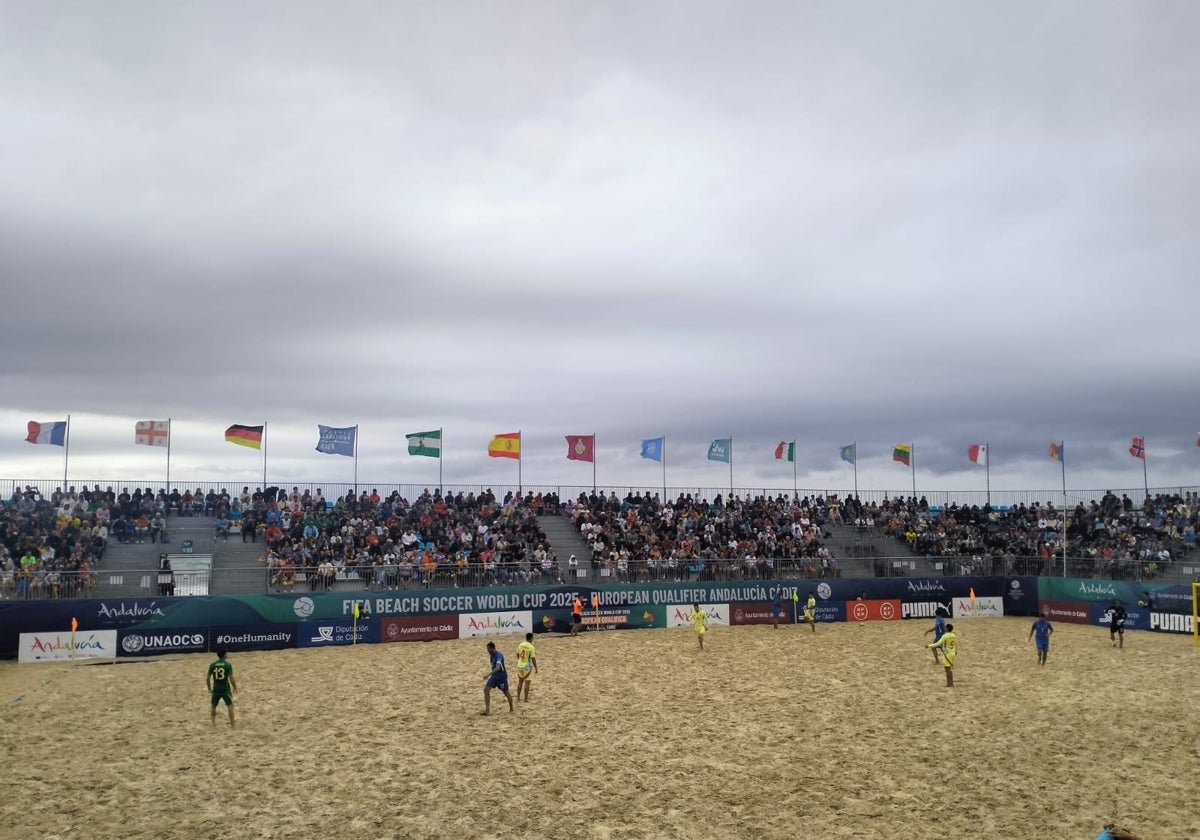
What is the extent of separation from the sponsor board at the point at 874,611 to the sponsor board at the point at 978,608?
3305mm

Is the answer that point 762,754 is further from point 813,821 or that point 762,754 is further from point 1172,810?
point 1172,810

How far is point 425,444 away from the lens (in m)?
45.8

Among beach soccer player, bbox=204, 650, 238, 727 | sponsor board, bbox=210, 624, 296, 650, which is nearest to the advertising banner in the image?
sponsor board, bbox=210, 624, 296, 650

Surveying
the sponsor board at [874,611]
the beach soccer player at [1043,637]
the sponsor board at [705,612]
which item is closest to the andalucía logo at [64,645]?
the sponsor board at [705,612]

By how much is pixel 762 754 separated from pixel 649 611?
72.2 ft

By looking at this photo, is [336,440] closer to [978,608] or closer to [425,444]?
[425,444]

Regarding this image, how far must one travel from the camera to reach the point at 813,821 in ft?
40.7

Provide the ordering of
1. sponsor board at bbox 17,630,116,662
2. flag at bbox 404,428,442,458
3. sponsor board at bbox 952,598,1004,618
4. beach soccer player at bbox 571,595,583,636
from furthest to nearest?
flag at bbox 404,428,442,458 → sponsor board at bbox 952,598,1004,618 → beach soccer player at bbox 571,595,583,636 → sponsor board at bbox 17,630,116,662

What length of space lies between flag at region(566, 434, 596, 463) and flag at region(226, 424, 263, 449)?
16.9 m

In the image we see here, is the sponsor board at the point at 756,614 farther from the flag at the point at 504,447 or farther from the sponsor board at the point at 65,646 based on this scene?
the sponsor board at the point at 65,646

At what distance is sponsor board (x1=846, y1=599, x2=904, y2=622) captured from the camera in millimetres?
40350

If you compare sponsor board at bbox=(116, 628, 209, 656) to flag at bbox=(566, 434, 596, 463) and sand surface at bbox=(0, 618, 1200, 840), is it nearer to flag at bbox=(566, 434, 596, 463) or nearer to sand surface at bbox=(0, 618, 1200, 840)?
sand surface at bbox=(0, 618, 1200, 840)

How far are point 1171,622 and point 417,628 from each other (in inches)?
1234

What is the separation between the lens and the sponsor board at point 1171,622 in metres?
33.8
